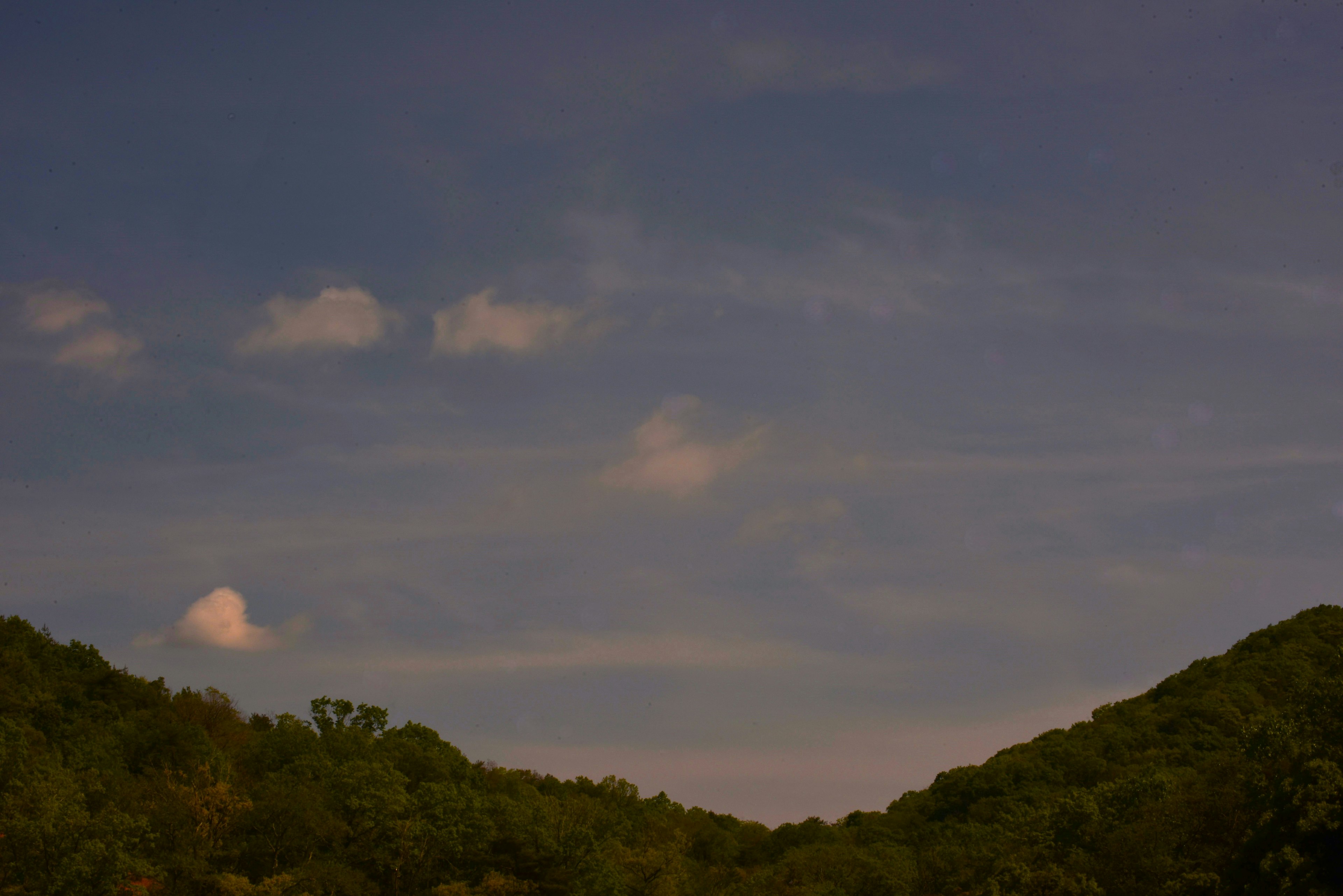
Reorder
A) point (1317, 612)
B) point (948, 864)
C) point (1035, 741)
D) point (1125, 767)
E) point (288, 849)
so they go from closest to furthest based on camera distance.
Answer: point (288, 849) < point (948, 864) < point (1125, 767) < point (1035, 741) < point (1317, 612)

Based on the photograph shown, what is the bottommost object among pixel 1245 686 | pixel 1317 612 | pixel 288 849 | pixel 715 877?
pixel 715 877

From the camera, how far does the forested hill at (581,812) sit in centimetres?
5369

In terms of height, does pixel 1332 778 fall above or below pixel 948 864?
above

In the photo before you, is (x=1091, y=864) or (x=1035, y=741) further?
(x=1035, y=741)

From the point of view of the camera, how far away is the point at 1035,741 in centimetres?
14788

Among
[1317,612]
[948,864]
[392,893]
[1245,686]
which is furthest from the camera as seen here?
[1317,612]

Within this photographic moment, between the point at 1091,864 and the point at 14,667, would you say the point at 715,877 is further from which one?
the point at 14,667

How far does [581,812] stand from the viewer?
92875mm

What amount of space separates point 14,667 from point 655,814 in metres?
68.2

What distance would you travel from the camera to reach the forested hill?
5369 cm

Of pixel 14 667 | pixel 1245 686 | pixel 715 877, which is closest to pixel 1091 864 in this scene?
pixel 715 877

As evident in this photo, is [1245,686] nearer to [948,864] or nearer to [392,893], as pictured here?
[948,864]

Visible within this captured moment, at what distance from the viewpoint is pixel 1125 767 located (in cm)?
11975

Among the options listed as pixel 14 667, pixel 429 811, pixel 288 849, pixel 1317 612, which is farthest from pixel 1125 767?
pixel 14 667
